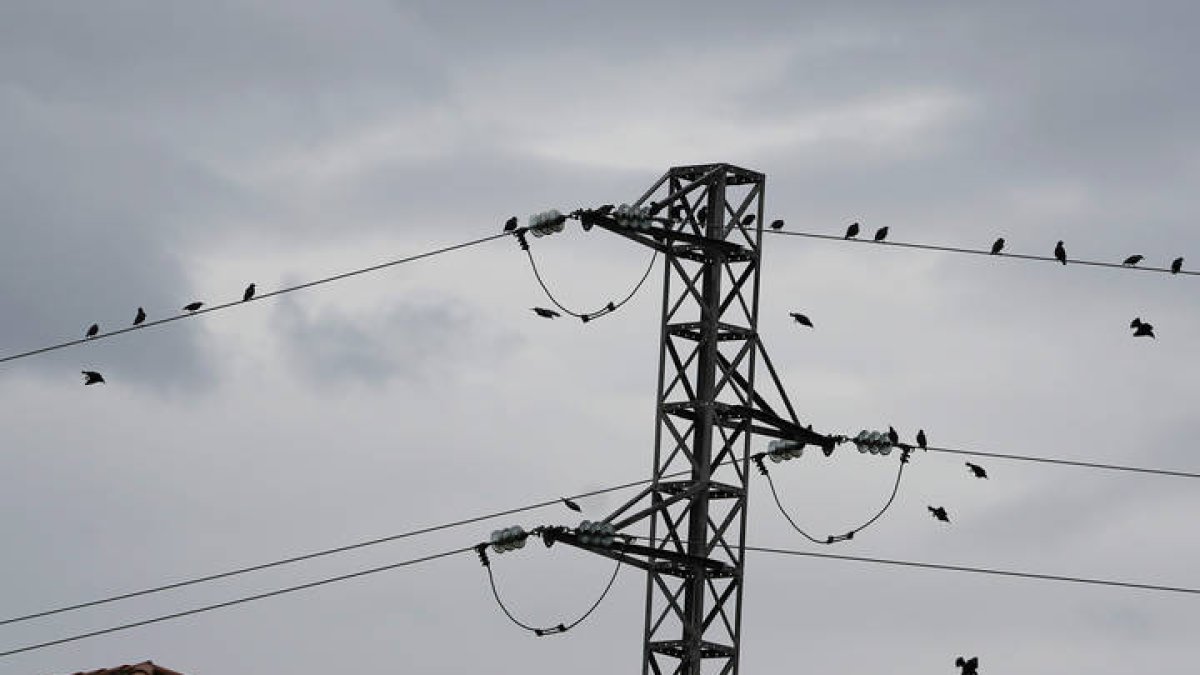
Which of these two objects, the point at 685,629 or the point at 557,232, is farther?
the point at 557,232

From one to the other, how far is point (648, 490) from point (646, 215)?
3069 mm

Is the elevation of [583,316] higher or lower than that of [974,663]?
higher

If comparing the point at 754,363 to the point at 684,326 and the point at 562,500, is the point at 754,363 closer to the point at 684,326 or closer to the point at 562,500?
the point at 684,326

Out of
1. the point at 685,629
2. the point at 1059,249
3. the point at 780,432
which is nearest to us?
the point at 685,629

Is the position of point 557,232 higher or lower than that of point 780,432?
higher

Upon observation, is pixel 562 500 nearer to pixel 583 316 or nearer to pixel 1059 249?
pixel 583 316

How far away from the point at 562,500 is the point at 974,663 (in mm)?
5092

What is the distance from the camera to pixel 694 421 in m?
27.7

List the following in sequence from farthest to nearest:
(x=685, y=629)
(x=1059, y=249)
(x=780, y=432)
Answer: (x=1059, y=249) → (x=780, y=432) → (x=685, y=629)

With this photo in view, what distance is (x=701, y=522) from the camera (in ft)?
89.7

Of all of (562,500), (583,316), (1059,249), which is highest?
(1059,249)

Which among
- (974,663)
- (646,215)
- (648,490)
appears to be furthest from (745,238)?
(974,663)

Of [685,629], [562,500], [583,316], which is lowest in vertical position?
[685,629]

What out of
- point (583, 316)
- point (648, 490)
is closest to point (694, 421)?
point (648, 490)
